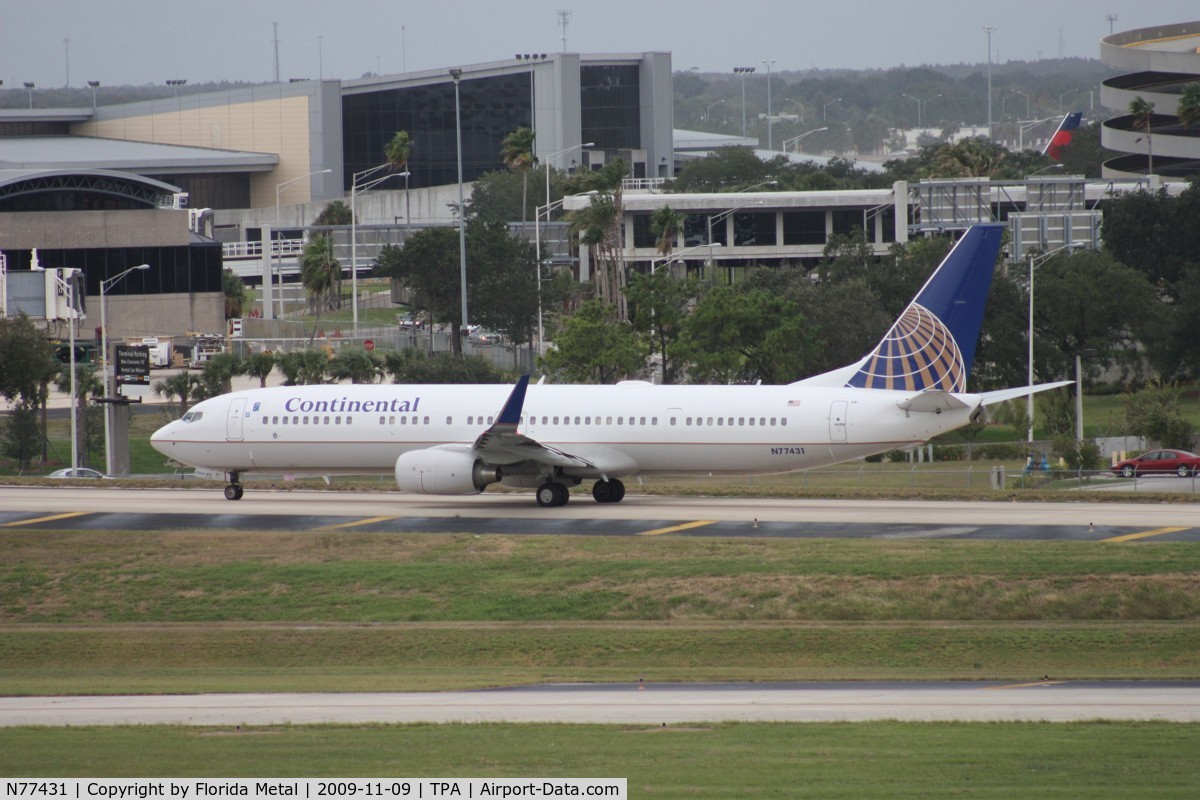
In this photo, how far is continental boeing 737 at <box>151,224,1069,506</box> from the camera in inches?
1489

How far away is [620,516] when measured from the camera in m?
37.4

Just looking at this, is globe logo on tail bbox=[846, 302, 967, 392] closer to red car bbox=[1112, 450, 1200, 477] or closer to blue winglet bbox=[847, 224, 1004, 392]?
blue winglet bbox=[847, 224, 1004, 392]

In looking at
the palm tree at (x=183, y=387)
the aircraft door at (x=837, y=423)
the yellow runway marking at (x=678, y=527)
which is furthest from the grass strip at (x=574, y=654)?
the palm tree at (x=183, y=387)

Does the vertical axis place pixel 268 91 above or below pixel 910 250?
above

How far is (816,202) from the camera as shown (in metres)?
118

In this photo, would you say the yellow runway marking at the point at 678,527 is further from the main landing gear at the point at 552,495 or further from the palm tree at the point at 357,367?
the palm tree at the point at 357,367

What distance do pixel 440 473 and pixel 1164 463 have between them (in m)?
29.1

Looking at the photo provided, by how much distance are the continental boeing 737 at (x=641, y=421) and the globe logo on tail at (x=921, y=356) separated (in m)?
0.03

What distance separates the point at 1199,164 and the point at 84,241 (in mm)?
90536

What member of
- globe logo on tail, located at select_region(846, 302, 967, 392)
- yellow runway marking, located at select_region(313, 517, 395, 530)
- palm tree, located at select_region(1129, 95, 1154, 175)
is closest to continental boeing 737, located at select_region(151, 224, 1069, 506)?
globe logo on tail, located at select_region(846, 302, 967, 392)

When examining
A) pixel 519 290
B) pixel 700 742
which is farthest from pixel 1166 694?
pixel 519 290

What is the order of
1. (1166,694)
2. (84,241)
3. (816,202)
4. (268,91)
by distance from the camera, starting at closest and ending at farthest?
(1166,694) → (84,241) → (816,202) → (268,91)

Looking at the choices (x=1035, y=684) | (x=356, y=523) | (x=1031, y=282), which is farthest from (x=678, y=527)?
(x=1031, y=282)

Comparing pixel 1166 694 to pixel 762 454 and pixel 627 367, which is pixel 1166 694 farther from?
pixel 627 367
